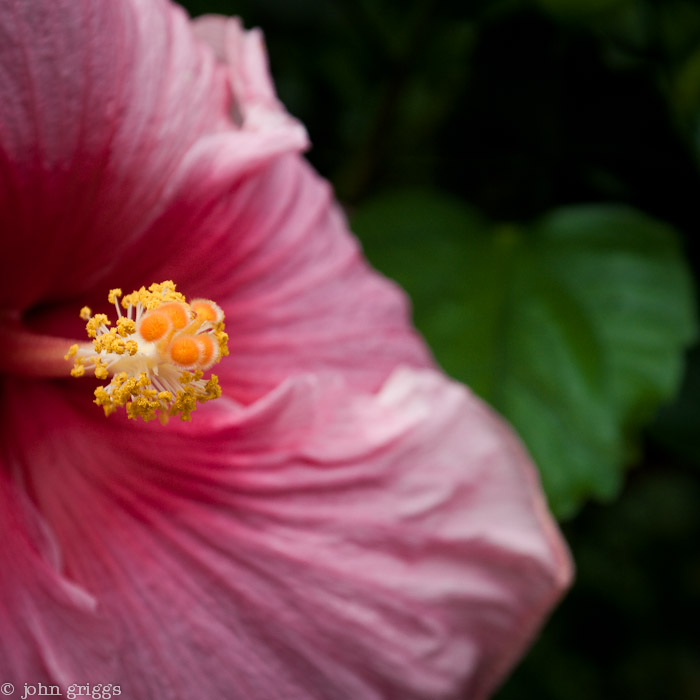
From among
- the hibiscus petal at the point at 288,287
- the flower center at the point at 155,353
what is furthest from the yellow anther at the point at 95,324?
the hibiscus petal at the point at 288,287

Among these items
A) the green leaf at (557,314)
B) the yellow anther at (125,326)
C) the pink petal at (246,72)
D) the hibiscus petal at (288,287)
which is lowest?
the green leaf at (557,314)

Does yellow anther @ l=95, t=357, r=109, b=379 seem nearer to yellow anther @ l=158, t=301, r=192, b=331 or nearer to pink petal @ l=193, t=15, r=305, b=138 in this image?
yellow anther @ l=158, t=301, r=192, b=331

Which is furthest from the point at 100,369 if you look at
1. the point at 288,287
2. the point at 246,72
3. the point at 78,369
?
the point at 246,72

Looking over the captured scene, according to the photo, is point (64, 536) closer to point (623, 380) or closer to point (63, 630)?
point (63, 630)

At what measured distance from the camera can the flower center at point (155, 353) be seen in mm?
737

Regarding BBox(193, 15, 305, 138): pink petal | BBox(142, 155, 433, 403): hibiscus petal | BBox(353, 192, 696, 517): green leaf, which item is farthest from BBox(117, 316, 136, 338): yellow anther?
BBox(353, 192, 696, 517): green leaf

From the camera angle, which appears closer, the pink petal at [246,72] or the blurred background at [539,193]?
the pink petal at [246,72]

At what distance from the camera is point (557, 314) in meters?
1.35

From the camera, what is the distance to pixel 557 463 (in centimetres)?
120

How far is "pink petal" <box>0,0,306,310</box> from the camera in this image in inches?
27.6

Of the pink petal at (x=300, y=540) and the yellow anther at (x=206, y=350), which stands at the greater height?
the yellow anther at (x=206, y=350)

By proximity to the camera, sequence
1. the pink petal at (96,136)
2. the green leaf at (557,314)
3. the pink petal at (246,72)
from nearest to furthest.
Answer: the pink petal at (96,136), the pink petal at (246,72), the green leaf at (557,314)

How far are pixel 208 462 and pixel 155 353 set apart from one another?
0.11 meters

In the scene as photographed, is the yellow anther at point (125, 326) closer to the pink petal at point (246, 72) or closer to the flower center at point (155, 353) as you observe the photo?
the flower center at point (155, 353)
